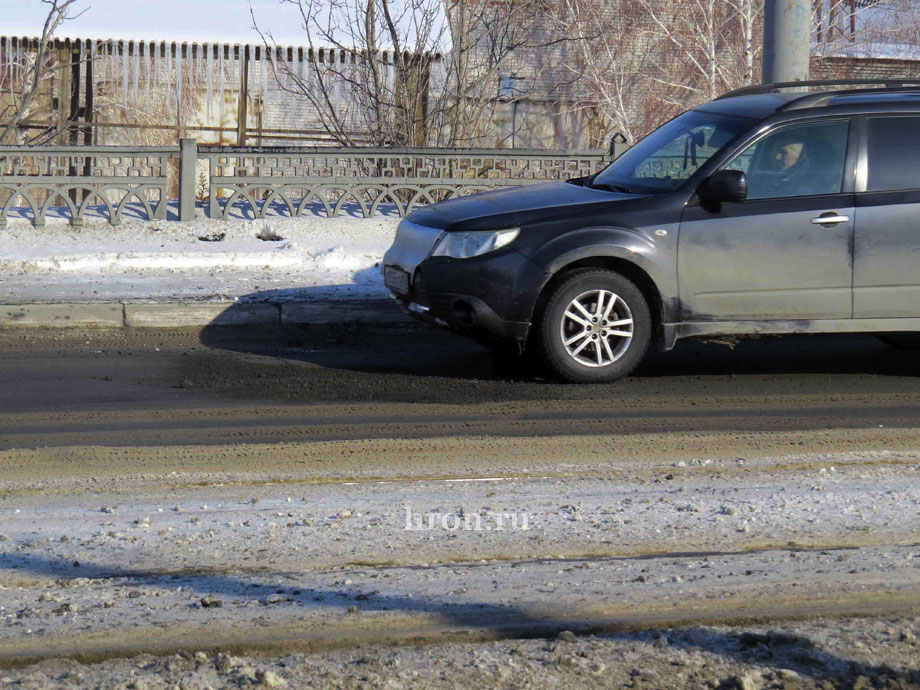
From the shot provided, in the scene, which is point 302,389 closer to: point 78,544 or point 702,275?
point 702,275

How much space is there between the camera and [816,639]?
3.85 m

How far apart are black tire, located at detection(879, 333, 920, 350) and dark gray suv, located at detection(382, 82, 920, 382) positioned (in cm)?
125

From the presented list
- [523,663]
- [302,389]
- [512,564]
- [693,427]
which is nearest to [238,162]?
[302,389]

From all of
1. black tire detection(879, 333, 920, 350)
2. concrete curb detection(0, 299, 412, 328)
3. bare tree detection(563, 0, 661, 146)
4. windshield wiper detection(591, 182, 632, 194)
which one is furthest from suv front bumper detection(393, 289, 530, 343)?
bare tree detection(563, 0, 661, 146)

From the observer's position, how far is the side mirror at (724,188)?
25.3ft

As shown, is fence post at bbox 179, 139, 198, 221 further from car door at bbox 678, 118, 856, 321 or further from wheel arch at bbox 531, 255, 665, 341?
car door at bbox 678, 118, 856, 321

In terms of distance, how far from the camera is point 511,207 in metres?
8.05

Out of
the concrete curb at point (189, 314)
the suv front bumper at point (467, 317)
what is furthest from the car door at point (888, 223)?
the concrete curb at point (189, 314)

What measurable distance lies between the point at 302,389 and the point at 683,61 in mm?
16169

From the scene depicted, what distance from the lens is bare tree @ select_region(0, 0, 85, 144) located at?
56.3ft

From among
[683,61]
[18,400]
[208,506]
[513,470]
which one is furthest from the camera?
[683,61]

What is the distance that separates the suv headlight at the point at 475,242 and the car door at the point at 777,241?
107 centimetres
